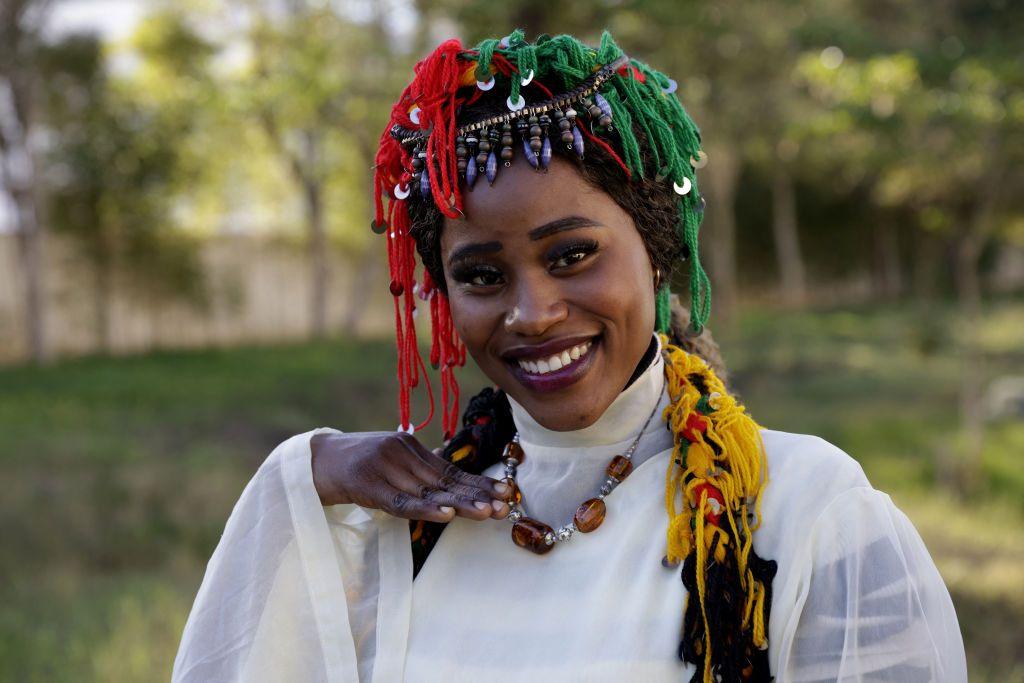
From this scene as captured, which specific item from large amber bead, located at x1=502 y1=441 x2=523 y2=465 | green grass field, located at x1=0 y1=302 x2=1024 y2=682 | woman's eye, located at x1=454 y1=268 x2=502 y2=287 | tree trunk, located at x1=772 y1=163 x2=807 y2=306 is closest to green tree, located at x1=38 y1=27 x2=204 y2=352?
green grass field, located at x1=0 y1=302 x2=1024 y2=682

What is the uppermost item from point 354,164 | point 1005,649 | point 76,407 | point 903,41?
point 354,164

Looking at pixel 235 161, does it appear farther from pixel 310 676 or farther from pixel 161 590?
pixel 310 676

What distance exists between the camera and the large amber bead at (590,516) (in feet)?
5.60

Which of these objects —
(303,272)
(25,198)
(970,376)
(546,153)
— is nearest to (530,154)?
(546,153)

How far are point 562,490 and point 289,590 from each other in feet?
1.67

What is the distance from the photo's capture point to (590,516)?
1709 millimetres

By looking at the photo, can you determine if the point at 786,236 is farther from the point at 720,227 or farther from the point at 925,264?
the point at 720,227

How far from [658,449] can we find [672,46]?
1195cm

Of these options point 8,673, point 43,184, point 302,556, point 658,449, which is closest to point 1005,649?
point 658,449

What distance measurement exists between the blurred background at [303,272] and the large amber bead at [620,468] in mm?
3229

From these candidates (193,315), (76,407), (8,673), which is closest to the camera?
(8,673)

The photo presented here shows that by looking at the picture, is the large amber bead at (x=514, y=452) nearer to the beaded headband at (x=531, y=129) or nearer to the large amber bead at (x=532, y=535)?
the large amber bead at (x=532, y=535)

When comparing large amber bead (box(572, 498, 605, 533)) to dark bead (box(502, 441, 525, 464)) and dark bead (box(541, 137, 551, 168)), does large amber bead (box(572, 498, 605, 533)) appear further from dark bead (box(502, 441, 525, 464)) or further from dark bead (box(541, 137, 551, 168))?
dark bead (box(541, 137, 551, 168))

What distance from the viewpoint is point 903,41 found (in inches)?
277
